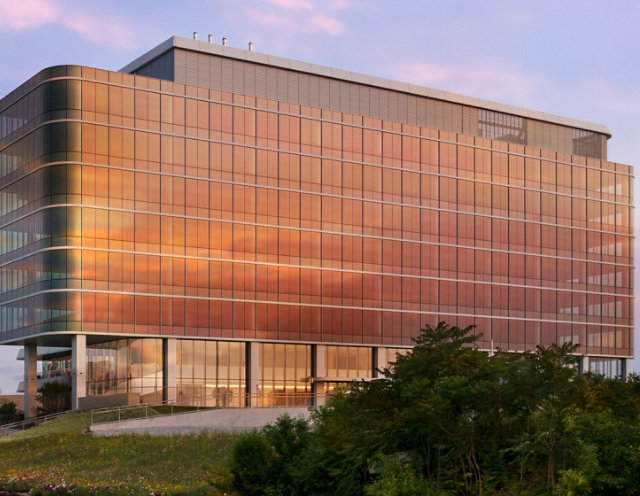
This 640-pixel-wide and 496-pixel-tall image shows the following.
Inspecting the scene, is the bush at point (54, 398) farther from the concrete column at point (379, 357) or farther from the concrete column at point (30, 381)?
the concrete column at point (379, 357)

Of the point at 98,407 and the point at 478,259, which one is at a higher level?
the point at 478,259

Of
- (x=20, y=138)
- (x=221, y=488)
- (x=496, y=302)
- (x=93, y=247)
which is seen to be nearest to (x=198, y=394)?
(x=93, y=247)

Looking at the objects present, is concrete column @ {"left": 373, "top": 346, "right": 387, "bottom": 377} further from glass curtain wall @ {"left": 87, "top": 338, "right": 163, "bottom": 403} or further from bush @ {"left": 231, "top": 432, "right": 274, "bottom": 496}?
bush @ {"left": 231, "top": 432, "right": 274, "bottom": 496}

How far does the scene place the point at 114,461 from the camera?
1724 inches

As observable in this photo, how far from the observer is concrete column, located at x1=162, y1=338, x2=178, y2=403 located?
7431 centimetres

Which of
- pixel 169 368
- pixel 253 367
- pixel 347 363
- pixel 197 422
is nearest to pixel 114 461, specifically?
pixel 197 422

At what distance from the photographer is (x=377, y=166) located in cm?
8500

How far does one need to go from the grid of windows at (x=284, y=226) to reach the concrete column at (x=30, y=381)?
2.82 metres

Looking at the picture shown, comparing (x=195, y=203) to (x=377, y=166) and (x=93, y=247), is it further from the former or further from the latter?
(x=377, y=166)

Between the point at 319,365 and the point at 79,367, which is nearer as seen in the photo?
the point at 79,367

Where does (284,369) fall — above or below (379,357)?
below

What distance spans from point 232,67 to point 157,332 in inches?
870

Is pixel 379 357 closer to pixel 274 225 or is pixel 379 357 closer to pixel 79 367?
pixel 274 225

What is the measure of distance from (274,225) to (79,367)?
60.5ft
